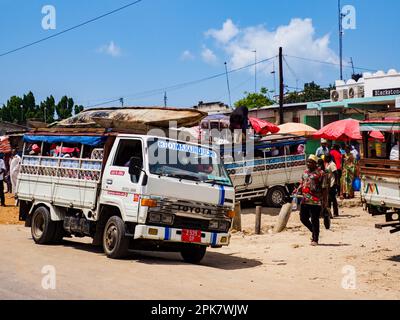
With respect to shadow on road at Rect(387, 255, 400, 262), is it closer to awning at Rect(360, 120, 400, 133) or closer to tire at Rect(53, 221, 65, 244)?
awning at Rect(360, 120, 400, 133)

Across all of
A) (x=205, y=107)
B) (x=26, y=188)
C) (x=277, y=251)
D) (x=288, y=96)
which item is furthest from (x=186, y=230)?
(x=288, y=96)

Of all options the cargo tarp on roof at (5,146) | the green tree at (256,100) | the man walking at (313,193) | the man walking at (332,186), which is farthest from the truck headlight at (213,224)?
the green tree at (256,100)

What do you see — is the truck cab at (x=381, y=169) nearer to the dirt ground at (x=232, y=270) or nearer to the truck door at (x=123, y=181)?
the dirt ground at (x=232, y=270)

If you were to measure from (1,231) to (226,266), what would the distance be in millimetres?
7758

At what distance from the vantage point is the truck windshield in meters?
10.4

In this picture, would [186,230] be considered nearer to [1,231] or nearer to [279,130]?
[1,231]

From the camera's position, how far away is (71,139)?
40.5 feet

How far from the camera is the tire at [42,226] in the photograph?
1269 centimetres

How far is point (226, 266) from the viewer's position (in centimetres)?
1110

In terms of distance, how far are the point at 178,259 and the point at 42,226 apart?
3.26 metres

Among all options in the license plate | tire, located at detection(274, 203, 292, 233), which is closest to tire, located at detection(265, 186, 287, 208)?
tire, located at detection(274, 203, 292, 233)

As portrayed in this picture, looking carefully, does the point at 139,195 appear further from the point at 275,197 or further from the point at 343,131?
the point at 343,131

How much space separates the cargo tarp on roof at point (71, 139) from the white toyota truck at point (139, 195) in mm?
19

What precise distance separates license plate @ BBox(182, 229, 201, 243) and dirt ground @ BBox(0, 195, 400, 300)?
1.52 feet
